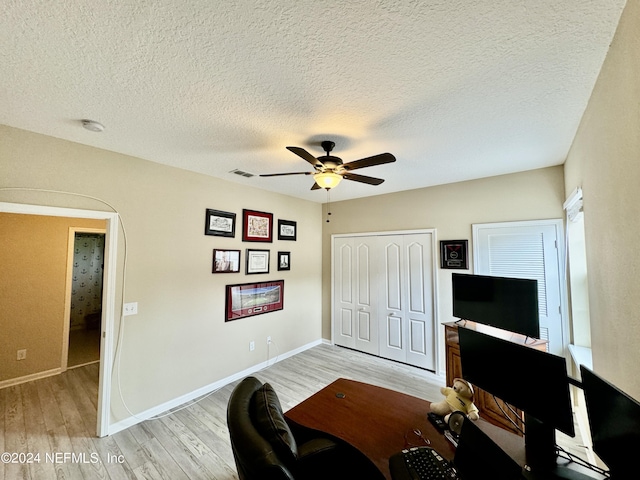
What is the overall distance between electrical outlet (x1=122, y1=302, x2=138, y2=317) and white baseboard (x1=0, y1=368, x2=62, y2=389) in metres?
2.26

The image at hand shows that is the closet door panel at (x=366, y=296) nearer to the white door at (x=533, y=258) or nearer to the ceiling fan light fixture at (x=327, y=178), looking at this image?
the white door at (x=533, y=258)

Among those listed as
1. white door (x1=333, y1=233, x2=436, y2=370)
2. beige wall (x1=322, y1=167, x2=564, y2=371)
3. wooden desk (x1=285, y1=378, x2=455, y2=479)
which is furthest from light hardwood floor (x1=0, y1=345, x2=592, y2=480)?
beige wall (x1=322, y1=167, x2=564, y2=371)

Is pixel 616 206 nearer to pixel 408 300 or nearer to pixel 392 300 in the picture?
pixel 408 300

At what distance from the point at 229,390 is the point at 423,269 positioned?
3102mm

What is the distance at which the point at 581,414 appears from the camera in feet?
8.09

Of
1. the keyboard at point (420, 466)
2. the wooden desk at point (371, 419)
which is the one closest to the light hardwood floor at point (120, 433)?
the wooden desk at point (371, 419)

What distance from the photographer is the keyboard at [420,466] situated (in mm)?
948

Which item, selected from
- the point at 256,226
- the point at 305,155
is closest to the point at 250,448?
the point at 305,155

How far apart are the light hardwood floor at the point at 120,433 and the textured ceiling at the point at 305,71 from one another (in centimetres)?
266

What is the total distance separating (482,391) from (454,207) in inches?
87.9

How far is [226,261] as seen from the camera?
3404mm

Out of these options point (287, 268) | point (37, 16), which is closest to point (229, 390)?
point (287, 268)

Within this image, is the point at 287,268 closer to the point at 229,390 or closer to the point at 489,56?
the point at 229,390

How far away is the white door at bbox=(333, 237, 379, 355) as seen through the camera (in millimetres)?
4285
